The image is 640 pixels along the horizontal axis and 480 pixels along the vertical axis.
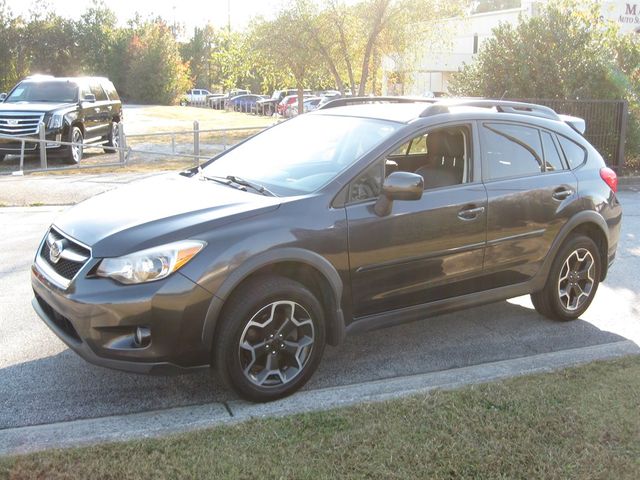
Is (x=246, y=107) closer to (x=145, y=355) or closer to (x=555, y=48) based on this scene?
(x=555, y=48)

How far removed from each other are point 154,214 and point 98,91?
14.4 m

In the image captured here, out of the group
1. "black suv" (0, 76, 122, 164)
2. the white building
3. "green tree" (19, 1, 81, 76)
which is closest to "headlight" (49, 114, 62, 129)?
"black suv" (0, 76, 122, 164)

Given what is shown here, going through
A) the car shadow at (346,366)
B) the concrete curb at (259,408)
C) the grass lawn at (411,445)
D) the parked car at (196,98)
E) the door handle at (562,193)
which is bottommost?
the car shadow at (346,366)

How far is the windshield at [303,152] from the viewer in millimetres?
4570

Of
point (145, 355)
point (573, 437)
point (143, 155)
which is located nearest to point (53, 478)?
point (145, 355)

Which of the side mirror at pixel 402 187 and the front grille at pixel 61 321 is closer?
the front grille at pixel 61 321

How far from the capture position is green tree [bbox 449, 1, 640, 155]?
15.5m

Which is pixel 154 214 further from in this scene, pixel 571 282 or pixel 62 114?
pixel 62 114

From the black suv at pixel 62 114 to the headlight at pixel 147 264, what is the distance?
39.5 ft

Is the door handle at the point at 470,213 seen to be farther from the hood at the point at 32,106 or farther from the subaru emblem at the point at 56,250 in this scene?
the hood at the point at 32,106

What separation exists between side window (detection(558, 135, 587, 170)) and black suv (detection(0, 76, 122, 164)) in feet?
38.7

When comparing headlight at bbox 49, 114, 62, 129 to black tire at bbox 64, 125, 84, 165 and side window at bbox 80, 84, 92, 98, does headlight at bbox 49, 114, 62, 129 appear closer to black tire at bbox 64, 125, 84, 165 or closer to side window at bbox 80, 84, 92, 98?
black tire at bbox 64, 125, 84, 165

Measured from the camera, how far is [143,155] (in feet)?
63.1

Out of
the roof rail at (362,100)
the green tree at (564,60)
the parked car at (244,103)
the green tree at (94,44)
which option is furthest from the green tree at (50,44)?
the roof rail at (362,100)
